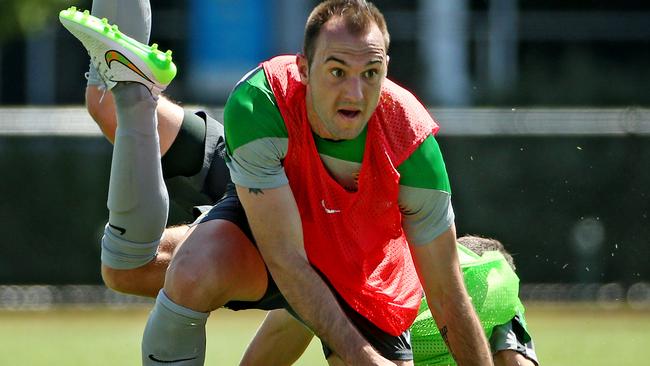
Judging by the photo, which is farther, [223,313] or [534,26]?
[534,26]

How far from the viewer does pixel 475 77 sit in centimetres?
1656

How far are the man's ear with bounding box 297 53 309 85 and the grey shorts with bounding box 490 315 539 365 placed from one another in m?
1.27

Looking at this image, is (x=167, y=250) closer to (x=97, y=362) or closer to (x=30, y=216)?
(x=97, y=362)

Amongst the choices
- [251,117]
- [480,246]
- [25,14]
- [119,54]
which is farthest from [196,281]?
[25,14]

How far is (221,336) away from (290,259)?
14.5 ft

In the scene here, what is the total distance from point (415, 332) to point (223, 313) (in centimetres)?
530

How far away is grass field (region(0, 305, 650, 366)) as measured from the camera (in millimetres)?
7781

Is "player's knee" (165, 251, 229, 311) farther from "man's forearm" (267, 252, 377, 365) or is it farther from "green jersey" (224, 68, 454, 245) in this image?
"green jersey" (224, 68, 454, 245)

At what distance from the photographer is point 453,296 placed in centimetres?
476

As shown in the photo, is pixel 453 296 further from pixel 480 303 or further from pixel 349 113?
pixel 349 113

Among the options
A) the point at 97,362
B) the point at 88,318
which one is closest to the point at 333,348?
the point at 97,362

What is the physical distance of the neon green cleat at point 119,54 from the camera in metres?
5.10

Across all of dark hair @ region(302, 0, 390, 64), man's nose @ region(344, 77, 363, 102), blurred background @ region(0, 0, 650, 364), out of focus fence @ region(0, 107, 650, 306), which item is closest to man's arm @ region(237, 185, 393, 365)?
man's nose @ region(344, 77, 363, 102)

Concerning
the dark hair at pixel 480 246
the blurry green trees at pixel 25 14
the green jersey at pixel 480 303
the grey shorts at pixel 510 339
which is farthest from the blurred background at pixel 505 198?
the grey shorts at pixel 510 339
